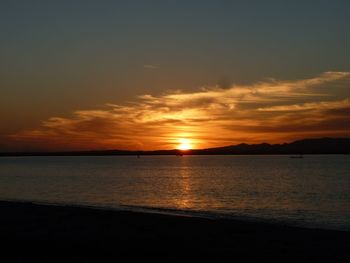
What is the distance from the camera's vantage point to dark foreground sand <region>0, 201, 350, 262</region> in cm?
1597

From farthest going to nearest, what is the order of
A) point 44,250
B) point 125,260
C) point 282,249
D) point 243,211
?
point 243,211
point 282,249
point 44,250
point 125,260

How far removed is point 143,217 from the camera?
28.7 m

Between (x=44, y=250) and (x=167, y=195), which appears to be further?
(x=167, y=195)

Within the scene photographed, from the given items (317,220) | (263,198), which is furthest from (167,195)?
(317,220)

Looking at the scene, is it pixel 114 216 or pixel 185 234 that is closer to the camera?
pixel 185 234

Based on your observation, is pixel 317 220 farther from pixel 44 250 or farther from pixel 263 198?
pixel 44 250

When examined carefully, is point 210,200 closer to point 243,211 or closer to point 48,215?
point 243,211

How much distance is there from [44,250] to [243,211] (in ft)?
83.6

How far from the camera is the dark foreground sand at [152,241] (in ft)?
52.4

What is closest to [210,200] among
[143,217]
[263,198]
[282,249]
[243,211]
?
[263,198]

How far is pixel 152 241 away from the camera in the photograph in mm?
19359

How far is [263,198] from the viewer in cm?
5181

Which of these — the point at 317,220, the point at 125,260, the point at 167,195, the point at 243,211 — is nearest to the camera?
the point at 125,260

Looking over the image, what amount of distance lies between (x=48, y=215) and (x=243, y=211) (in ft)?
57.0
